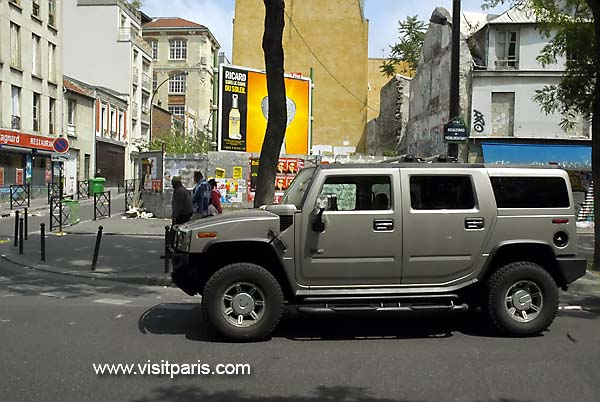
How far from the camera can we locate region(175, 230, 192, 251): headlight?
6.32 metres

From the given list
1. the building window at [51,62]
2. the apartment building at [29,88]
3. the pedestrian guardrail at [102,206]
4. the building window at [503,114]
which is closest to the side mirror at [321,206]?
the building window at [503,114]

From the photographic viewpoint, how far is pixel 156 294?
9555 millimetres

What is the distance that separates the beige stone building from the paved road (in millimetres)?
33911

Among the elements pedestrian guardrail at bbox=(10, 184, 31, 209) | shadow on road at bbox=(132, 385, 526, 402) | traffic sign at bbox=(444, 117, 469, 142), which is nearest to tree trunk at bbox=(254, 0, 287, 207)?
traffic sign at bbox=(444, 117, 469, 142)

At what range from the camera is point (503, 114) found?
72.0ft

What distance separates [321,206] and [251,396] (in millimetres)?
2235

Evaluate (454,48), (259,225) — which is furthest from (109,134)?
(259,225)

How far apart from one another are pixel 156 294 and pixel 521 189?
5.76 m

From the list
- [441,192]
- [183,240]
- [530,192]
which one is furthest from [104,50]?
[530,192]

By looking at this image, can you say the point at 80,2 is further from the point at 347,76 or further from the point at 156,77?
the point at 347,76

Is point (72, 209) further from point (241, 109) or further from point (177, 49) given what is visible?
point (177, 49)

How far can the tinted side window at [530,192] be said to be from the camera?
670 cm

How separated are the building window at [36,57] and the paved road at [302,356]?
30.3m

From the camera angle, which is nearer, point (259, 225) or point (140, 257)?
point (259, 225)
